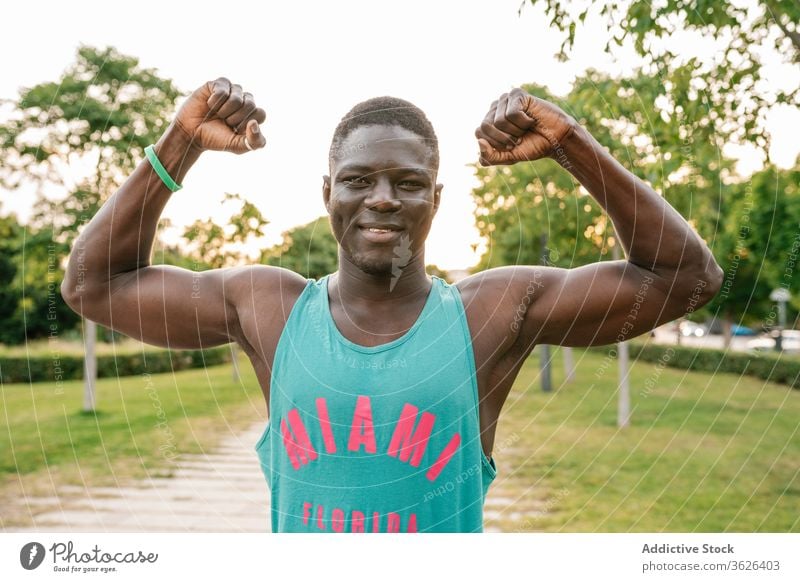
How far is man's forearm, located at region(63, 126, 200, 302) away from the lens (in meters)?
2.04

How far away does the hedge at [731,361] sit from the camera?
13.9 m

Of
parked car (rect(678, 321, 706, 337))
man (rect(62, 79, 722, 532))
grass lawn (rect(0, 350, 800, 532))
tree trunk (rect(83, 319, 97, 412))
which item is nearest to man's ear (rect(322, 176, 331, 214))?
man (rect(62, 79, 722, 532))

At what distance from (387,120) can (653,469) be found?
7372mm

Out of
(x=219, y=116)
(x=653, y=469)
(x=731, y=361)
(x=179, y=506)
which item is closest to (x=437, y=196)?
(x=219, y=116)

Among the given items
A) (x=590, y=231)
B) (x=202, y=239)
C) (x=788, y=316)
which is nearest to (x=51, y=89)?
(x=202, y=239)

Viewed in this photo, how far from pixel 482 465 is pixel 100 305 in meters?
1.16

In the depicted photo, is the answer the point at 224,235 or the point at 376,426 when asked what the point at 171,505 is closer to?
the point at 224,235

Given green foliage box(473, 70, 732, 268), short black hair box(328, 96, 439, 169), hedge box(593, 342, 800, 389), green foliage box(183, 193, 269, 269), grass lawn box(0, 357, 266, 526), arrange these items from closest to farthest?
short black hair box(328, 96, 439, 169) < green foliage box(183, 193, 269, 269) < green foliage box(473, 70, 732, 268) < grass lawn box(0, 357, 266, 526) < hedge box(593, 342, 800, 389)

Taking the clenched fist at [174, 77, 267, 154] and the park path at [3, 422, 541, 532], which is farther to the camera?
the park path at [3, 422, 541, 532]

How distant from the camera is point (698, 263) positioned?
2.01 meters

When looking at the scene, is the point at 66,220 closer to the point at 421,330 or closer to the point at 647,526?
the point at 647,526

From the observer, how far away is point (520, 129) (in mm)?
1949

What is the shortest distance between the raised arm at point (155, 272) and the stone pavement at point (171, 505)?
3.94 m

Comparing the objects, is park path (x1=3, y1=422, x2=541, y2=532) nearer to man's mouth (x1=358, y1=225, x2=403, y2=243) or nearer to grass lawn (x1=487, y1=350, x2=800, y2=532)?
grass lawn (x1=487, y1=350, x2=800, y2=532)
